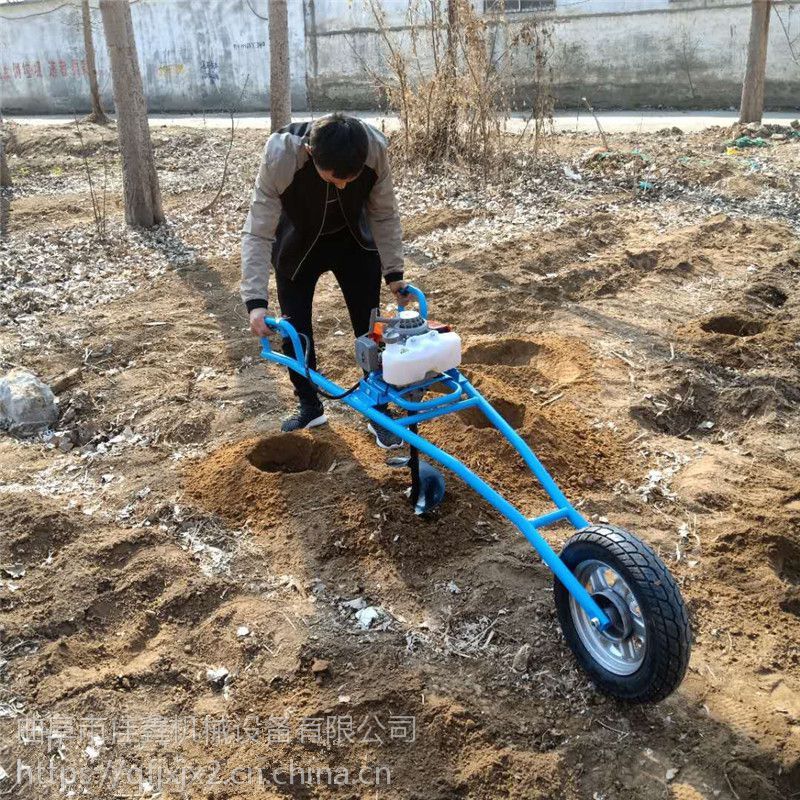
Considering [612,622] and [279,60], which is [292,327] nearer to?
[612,622]

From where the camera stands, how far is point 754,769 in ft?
7.70

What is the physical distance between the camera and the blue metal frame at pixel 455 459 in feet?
8.19

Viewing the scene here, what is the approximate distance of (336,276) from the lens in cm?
383

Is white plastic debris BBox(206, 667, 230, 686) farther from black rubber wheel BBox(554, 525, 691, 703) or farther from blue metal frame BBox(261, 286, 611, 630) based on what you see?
black rubber wheel BBox(554, 525, 691, 703)

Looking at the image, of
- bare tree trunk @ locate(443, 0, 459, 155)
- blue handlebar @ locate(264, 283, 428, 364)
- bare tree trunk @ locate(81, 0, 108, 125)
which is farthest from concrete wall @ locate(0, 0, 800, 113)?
blue handlebar @ locate(264, 283, 428, 364)

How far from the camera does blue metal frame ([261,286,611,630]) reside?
250cm

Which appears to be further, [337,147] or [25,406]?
[25,406]

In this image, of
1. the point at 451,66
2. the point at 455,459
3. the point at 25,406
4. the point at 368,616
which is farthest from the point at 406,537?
the point at 451,66

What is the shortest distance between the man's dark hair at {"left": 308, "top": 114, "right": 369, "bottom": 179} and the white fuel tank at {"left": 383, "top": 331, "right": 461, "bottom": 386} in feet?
2.37

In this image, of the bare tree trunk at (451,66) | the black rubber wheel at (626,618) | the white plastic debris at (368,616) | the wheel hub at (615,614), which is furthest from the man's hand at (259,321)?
the bare tree trunk at (451,66)

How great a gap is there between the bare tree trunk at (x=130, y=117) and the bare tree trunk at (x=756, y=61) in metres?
8.10

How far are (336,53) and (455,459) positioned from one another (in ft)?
64.9

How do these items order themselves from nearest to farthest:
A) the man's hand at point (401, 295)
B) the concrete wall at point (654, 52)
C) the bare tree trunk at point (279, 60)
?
1. the man's hand at point (401, 295)
2. the bare tree trunk at point (279, 60)
3. the concrete wall at point (654, 52)

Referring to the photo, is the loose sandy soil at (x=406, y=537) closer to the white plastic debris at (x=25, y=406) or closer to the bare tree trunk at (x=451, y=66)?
the white plastic debris at (x=25, y=406)
